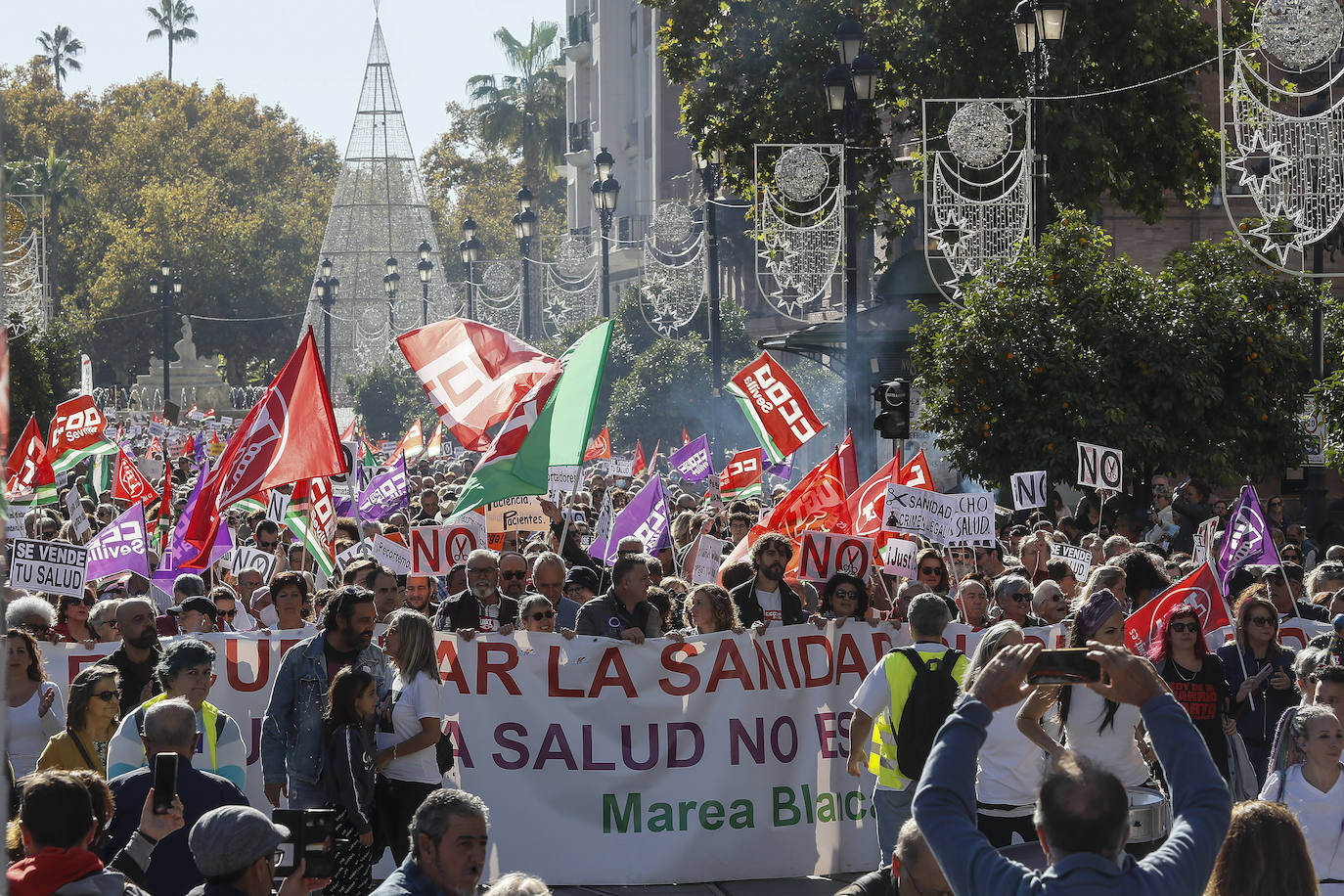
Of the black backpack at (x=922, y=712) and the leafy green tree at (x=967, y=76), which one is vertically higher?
the leafy green tree at (x=967, y=76)

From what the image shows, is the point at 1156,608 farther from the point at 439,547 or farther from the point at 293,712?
the point at 439,547

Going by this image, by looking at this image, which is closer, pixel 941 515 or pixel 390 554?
pixel 941 515

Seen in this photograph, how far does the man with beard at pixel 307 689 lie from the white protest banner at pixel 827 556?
4231mm

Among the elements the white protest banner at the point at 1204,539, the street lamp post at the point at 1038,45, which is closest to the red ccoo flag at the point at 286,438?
the white protest banner at the point at 1204,539

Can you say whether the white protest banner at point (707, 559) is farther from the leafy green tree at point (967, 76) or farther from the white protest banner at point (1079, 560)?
the leafy green tree at point (967, 76)

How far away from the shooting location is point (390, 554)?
40.5ft

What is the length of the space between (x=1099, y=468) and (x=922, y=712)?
8.61m

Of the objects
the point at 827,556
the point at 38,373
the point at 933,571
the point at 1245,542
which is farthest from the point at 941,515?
the point at 38,373

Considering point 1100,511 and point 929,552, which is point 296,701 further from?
point 1100,511

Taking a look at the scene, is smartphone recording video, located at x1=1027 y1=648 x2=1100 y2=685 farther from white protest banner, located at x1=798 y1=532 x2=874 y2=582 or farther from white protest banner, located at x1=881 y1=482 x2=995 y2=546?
white protest banner, located at x1=881 y1=482 x2=995 y2=546

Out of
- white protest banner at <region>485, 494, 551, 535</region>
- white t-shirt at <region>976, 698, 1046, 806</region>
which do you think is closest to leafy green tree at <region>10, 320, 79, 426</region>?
white protest banner at <region>485, 494, 551, 535</region>

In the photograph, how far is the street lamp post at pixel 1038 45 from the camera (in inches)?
654

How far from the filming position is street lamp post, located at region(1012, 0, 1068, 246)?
54.5ft

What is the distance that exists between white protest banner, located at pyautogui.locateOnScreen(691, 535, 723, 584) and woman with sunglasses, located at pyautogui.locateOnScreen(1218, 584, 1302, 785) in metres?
4.47
